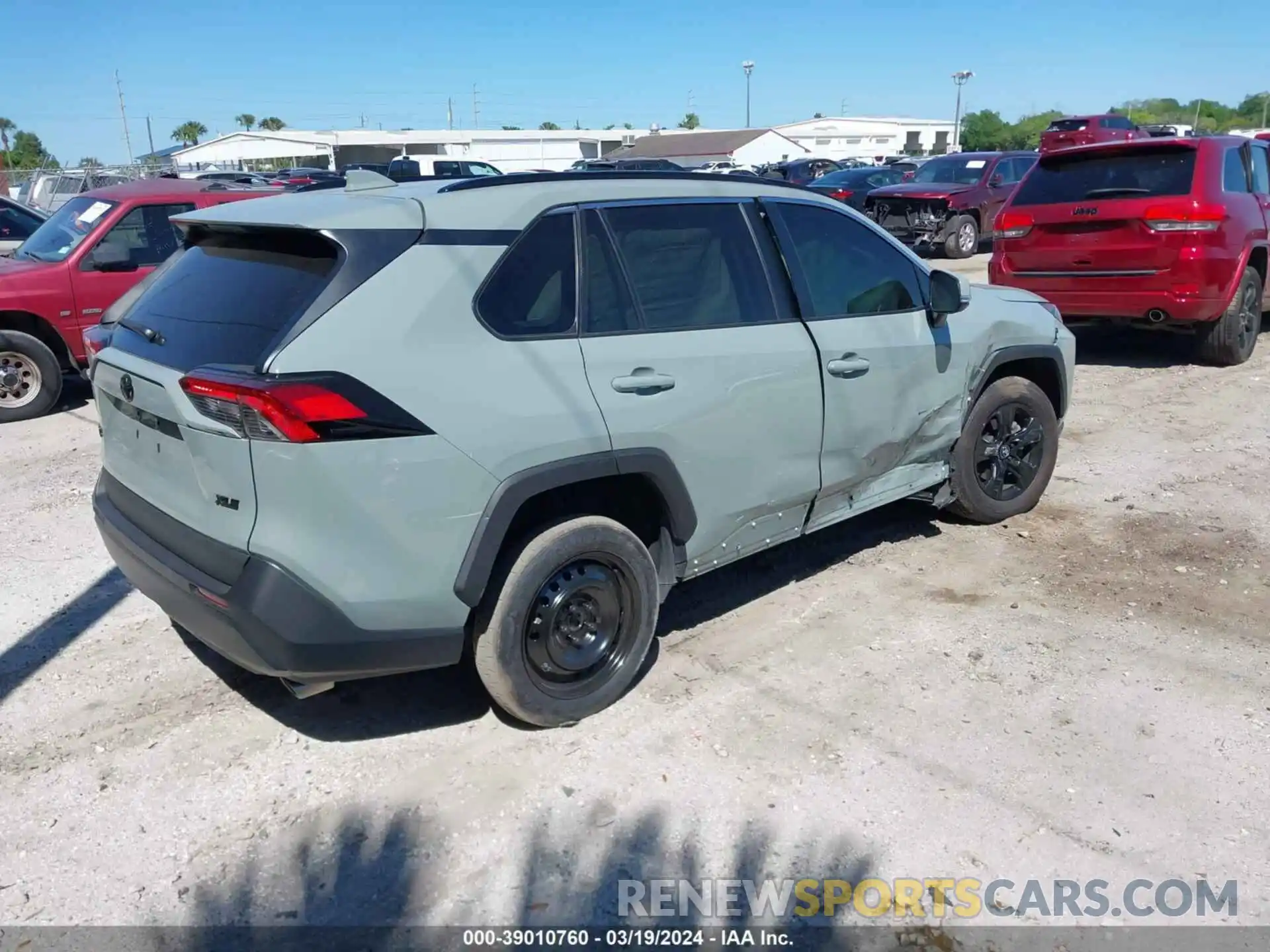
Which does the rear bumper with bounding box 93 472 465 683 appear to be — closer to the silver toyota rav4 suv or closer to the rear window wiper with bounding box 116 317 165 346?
the silver toyota rav4 suv

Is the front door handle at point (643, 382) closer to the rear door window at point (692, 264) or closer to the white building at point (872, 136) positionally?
the rear door window at point (692, 264)

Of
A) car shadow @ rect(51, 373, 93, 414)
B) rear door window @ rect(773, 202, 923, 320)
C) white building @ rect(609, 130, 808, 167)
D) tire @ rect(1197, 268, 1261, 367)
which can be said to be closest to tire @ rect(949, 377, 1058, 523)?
rear door window @ rect(773, 202, 923, 320)

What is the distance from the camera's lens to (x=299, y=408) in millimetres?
2889

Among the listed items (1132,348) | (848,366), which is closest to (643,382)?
(848,366)

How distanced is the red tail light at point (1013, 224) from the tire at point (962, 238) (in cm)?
775

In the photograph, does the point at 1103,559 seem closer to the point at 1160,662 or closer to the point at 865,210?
the point at 1160,662

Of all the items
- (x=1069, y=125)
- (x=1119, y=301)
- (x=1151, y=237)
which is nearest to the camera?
(x=1151, y=237)

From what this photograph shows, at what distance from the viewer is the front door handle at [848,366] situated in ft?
14.0

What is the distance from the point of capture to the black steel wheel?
141 inches

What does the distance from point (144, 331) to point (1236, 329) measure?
875 centimetres

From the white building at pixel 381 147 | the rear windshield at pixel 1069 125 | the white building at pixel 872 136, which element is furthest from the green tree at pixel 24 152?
the white building at pixel 872 136

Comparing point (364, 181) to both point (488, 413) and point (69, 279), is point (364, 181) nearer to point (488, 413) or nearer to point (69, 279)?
point (488, 413)

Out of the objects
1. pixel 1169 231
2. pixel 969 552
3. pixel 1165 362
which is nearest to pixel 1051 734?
pixel 969 552

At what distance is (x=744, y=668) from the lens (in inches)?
164
